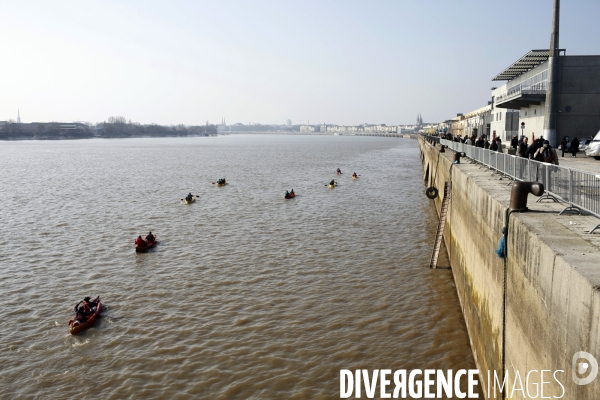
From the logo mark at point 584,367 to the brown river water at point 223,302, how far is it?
6021 mm

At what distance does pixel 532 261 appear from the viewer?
7375mm

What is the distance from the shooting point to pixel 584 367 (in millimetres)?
5281

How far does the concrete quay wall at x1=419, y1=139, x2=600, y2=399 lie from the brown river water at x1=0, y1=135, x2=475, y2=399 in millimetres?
2065

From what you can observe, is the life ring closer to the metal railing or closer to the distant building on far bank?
the metal railing

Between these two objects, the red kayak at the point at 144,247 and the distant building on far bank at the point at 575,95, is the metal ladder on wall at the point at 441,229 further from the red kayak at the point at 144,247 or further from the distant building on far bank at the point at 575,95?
the distant building on far bank at the point at 575,95

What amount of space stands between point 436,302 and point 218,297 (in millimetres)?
6561

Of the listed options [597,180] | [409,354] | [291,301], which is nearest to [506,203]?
[597,180]

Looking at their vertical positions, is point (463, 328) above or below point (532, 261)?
below

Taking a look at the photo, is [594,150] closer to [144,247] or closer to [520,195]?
[520,195]

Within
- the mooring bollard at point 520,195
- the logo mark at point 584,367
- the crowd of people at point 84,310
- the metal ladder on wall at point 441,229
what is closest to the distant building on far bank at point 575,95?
the metal ladder on wall at point 441,229

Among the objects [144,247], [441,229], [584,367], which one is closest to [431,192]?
[441,229]

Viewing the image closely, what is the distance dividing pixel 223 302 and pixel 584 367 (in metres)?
11.6

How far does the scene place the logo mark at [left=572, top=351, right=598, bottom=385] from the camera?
16.4ft

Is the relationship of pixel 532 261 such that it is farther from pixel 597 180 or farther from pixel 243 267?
pixel 243 267
